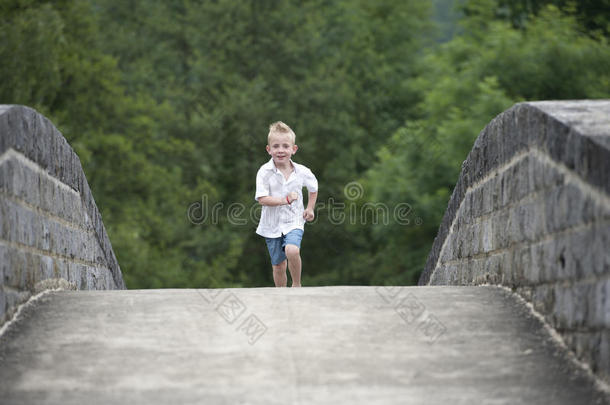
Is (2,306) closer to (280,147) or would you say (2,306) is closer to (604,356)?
(604,356)

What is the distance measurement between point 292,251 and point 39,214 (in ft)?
8.72

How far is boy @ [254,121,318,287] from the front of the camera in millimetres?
6887

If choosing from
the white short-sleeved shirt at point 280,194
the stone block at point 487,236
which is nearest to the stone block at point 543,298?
the stone block at point 487,236

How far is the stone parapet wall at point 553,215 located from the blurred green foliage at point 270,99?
47.3ft

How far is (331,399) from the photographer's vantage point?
315cm

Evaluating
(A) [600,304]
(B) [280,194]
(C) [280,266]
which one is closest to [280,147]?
(B) [280,194]

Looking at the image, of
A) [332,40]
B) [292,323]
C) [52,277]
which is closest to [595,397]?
[292,323]

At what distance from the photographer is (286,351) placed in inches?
142

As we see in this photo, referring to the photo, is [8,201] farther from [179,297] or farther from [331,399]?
[331,399]

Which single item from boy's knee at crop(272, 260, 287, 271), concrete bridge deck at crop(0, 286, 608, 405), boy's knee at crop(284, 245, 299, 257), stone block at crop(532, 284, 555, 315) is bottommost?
concrete bridge deck at crop(0, 286, 608, 405)

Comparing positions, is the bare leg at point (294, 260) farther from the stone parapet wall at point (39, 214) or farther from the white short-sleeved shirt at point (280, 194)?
the stone parapet wall at point (39, 214)

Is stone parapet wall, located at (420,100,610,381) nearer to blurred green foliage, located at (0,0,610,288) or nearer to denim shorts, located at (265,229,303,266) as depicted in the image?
denim shorts, located at (265,229,303,266)

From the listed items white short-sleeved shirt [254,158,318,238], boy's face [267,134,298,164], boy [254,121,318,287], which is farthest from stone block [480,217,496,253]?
boy's face [267,134,298,164]

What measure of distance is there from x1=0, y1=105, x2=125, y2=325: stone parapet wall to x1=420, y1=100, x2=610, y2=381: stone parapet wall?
2584 mm
